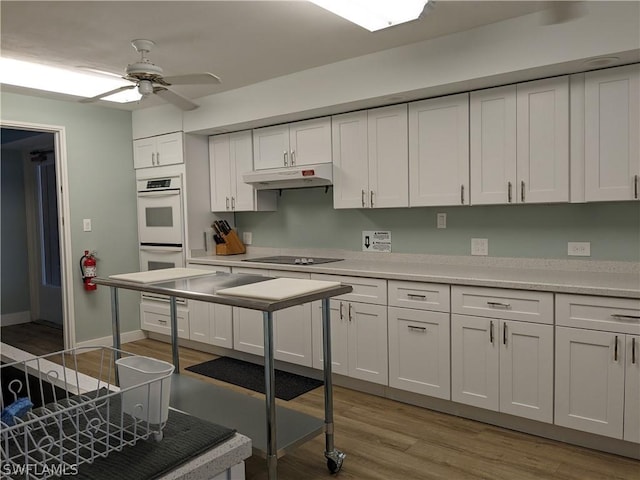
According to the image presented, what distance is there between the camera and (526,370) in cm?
271

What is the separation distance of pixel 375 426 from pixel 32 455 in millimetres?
2362

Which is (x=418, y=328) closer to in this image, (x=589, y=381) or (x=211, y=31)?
(x=589, y=381)

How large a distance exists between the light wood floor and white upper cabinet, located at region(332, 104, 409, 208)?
1500 millimetres

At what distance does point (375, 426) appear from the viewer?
2.90 meters

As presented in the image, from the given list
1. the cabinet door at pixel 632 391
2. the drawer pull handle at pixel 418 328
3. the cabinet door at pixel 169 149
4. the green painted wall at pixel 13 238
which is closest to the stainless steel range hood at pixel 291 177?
the cabinet door at pixel 169 149

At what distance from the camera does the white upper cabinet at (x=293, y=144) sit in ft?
12.8

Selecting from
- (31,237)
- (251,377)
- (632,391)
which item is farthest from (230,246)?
(632,391)

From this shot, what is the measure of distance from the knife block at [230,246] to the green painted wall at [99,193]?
3.23 ft

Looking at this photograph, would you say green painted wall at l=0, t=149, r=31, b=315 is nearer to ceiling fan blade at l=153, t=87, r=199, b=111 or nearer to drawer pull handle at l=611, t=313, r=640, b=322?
ceiling fan blade at l=153, t=87, r=199, b=111

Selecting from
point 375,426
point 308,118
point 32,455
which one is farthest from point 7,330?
point 32,455

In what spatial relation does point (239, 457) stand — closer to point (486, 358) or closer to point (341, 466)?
point (341, 466)

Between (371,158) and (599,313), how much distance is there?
185 centimetres

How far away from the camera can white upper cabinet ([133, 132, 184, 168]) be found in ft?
15.2

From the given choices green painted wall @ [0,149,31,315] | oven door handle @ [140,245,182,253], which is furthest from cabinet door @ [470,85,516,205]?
green painted wall @ [0,149,31,315]
